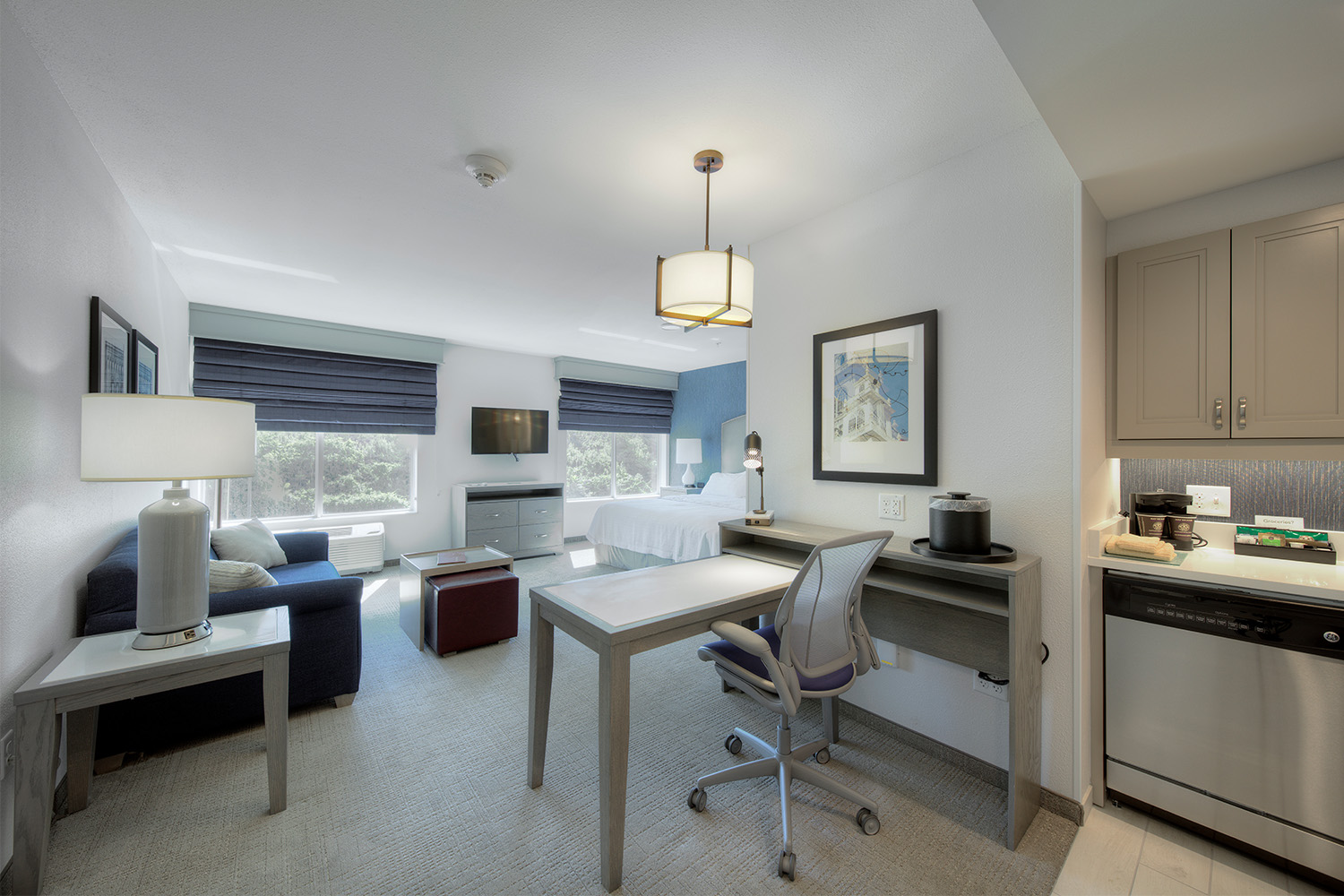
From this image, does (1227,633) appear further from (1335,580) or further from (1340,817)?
(1340,817)

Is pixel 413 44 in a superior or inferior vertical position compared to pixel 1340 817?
superior

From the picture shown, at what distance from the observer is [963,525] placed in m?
1.83

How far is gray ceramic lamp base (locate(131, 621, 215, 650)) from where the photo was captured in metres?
1.75

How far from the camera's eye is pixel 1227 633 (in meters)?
1.59

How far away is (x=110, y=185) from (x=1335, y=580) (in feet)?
15.9

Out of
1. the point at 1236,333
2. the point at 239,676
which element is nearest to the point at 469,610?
the point at 239,676

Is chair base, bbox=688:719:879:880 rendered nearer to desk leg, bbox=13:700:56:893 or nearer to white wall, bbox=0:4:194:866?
desk leg, bbox=13:700:56:893

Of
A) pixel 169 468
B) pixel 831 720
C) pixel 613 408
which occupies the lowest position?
pixel 831 720

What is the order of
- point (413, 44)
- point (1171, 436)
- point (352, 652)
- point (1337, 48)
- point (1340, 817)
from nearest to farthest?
1. point (1337, 48)
2. point (1340, 817)
3. point (413, 44)
4. point (1171, 436)
5. point (352, 652)

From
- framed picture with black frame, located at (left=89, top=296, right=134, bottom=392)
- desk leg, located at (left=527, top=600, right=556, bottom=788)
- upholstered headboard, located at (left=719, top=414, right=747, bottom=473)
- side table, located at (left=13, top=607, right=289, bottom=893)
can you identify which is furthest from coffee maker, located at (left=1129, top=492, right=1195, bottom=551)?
upholstered headboard, located at (left=719, top=414, right=747, bottom=473)

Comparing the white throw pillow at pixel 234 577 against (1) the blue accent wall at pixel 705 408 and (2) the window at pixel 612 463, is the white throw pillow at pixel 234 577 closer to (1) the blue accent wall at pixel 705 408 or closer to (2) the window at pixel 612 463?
(2) the window at pixel 612 463

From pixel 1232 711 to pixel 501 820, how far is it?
7.83ft

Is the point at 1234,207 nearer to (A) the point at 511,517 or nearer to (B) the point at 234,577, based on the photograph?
(B) the point at 234,577

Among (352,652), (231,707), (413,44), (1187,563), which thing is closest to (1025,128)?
(1187,563)
